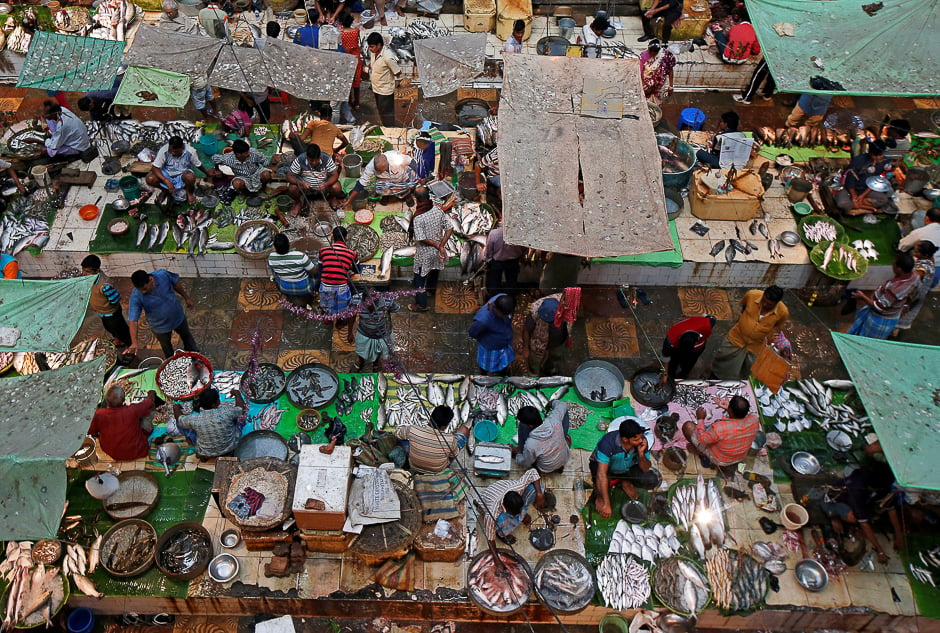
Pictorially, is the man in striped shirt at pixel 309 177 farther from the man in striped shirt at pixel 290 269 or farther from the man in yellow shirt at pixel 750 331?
the man in yellow shirt at pixel 750 331

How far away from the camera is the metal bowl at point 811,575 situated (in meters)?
7.20

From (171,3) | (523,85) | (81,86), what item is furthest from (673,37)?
(81,86)

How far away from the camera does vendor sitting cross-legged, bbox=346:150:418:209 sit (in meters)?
10.8

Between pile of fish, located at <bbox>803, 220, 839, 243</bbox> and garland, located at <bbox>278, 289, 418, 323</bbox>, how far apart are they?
19.5 ft

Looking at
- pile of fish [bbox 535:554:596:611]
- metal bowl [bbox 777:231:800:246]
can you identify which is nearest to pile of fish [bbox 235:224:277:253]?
pile of fish [bbox 535:554:596:611]

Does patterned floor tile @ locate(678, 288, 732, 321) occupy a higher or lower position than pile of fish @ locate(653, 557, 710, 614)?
lower

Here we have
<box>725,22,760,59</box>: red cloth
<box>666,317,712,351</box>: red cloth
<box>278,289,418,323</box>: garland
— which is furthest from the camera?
<box>725,22,760,59</box>: red cloth

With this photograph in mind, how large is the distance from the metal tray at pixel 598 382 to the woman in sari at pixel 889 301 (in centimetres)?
330

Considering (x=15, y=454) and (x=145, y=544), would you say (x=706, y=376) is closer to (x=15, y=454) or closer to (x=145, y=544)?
(x=145, y=544)

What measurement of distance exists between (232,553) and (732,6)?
45.5ft

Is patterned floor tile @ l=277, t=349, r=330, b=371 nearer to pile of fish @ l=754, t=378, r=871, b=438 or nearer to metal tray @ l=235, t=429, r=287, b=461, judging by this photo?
metal tray @ l=235, t=429, r=287, b=461

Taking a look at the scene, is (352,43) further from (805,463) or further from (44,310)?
(805,463)

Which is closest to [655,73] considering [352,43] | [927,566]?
[352,43]

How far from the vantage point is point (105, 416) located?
7.52 meters
